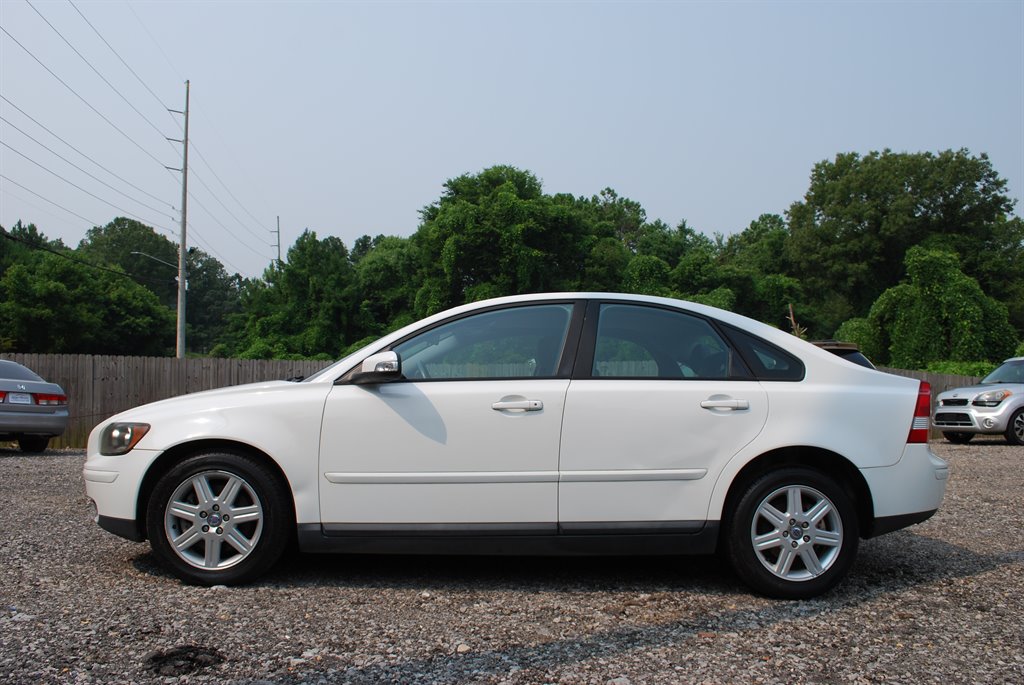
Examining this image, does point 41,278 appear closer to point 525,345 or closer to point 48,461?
point 48,461

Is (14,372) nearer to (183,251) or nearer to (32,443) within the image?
(32,443)

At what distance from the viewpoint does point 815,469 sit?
4746mm

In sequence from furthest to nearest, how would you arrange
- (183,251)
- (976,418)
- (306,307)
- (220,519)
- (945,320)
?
(306,307)
(183,251)
(945,320)
(976,418)
(220,519)

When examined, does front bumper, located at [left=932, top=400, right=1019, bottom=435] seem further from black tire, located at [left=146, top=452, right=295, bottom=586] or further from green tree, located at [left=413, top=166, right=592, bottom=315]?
green tree, located at [left=413, top=166, right=592, bottom=315]

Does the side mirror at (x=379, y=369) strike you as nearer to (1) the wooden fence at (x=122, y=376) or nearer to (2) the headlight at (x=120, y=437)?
(2) the headlight at (x=120, y=437)

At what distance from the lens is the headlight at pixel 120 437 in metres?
4.83

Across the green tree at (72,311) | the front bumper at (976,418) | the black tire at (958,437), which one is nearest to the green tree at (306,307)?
the green tree at (72,311)

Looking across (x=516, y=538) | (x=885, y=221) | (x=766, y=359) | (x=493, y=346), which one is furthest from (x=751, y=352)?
(x=885, y=221)

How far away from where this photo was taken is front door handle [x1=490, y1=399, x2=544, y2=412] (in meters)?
4.68

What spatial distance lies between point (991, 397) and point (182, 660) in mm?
16330

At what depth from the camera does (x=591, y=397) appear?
4.71 meters

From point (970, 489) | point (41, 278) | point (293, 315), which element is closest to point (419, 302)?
point (293, 315)

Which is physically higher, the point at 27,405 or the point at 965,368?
the point at 965,368

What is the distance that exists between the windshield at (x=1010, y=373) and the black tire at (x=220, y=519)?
16145 millimetres
